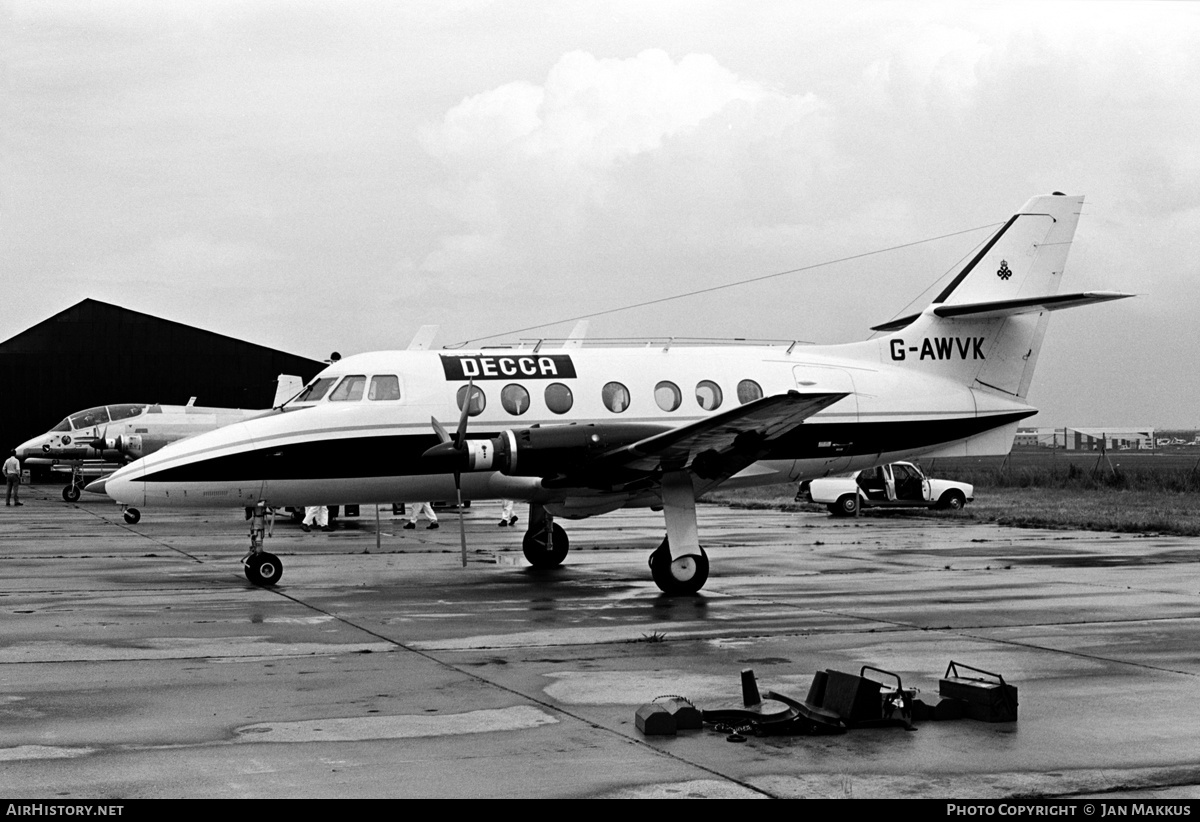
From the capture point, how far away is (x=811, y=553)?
2278 centimetres

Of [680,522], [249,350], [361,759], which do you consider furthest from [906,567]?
[249,350]

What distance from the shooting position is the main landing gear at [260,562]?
56.6 ft

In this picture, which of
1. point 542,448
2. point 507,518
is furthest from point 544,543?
point 507,518

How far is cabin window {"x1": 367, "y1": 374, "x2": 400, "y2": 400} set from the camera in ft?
59.2

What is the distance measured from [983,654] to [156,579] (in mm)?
12150

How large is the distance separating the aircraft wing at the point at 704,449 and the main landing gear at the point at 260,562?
3933mm

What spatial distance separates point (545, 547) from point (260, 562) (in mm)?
4648

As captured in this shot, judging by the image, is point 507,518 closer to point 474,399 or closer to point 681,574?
point 474,399

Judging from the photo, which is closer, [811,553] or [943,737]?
[943,737]

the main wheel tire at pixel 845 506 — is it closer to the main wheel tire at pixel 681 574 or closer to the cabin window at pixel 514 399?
the cabin window at pixel 514 399

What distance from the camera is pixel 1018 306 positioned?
20.1m

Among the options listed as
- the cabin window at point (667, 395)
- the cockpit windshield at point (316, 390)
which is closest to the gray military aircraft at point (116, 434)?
the cockpit windshield at point (316, 390)

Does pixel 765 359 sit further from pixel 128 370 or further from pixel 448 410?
pixel 128 370

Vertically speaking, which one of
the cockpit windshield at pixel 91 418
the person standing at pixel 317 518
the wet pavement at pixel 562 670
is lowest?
the wet pavement at pixel 562 670
